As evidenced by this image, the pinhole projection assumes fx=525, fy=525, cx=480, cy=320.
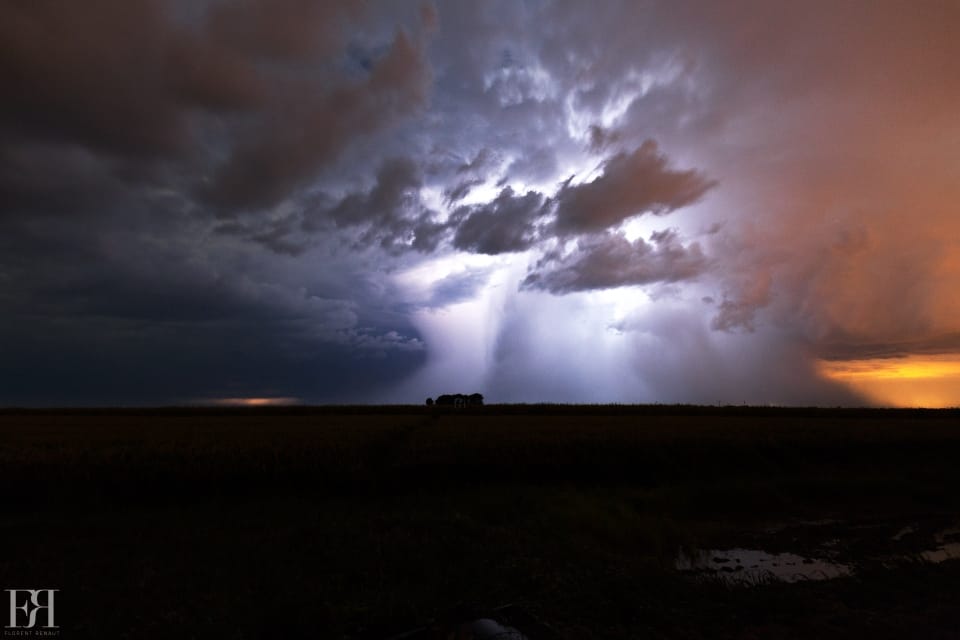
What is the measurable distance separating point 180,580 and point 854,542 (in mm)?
17598

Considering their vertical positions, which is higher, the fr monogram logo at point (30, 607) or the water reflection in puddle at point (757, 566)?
the fr monogram logo at point (30, 607)

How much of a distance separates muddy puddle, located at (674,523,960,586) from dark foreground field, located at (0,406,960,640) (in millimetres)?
178

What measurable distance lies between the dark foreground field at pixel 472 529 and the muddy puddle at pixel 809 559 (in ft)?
0.58

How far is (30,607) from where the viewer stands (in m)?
9.72

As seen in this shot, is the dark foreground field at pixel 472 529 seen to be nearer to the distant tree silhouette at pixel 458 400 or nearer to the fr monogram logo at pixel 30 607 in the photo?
the fr monogram logo at pixel 30 607

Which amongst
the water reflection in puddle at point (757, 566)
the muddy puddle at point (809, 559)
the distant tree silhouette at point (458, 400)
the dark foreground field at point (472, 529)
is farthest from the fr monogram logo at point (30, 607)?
the distant tree silhouette at point (458, 400)

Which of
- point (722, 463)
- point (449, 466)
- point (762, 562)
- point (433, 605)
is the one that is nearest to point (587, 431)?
Answer: point (722, 463)

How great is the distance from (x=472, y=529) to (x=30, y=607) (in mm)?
9223

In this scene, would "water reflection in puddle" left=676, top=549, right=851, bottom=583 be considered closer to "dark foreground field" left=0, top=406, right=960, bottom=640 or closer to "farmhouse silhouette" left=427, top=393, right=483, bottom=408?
"dark foreground field" left=0, top=406, right=960, bottom=640

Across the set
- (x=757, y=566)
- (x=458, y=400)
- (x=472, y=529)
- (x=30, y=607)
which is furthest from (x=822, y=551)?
(x=458, y=400)

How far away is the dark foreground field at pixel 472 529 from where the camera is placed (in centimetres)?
902

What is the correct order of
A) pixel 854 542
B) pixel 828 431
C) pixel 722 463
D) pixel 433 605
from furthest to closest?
pixel 828 431 → pixel 722 463 → pixel 854 542 → pixel 433 605

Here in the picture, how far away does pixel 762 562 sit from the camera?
1351 centimetres

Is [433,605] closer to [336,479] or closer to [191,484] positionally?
[336,479]
